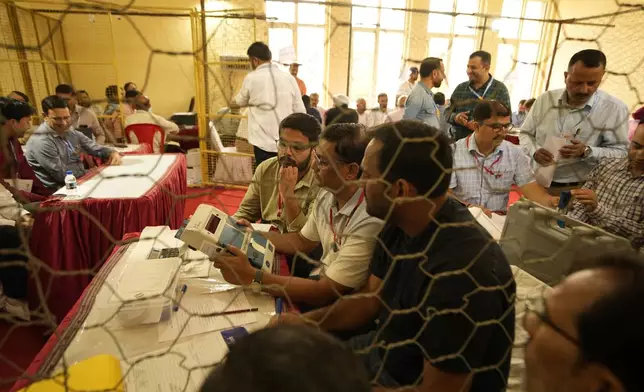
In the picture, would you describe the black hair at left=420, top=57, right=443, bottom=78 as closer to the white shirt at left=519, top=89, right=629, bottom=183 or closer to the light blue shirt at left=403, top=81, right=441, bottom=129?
the light blue shirt at left=403, top=81, right=441, bottom=129

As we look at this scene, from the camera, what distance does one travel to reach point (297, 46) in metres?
4.17

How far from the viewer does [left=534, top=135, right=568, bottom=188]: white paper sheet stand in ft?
4.54

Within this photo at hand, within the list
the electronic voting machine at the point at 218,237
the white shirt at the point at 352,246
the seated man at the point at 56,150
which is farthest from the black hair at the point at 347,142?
the seated man at the point at 56,150

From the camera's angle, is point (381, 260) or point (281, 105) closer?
point (381, 260)

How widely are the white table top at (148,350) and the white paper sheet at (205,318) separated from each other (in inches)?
0.8

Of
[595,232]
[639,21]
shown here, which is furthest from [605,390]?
[639,21]

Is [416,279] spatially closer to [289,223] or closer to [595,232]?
[595,232]

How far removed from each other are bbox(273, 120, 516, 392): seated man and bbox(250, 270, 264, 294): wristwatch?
0.52ft

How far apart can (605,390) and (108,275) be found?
123 cm

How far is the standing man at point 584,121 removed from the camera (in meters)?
1.47

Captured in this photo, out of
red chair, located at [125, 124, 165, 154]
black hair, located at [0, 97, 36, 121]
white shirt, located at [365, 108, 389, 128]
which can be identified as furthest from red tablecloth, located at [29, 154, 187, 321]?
white shirt, located at [365, 108, 389, 128]

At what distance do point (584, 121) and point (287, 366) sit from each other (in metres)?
1.68

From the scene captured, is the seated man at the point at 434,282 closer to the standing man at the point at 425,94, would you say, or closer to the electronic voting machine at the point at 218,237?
the electronic voting machine at the point at 218,237

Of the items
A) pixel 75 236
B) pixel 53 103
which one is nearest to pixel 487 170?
pixel 75 236
